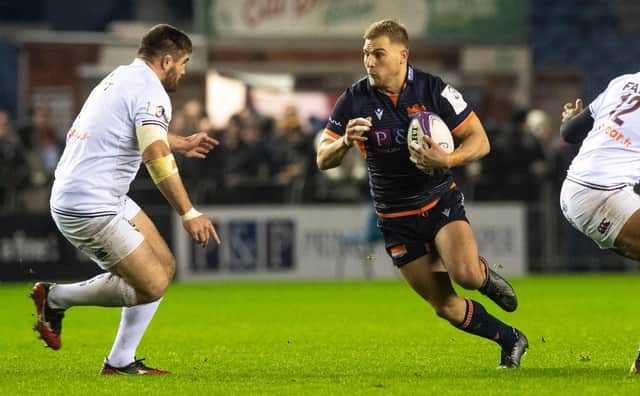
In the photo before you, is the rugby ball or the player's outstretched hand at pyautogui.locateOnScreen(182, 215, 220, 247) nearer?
the player's outstretched hand at pyautogui.locateOnScreen(182, 215, 220, 247)

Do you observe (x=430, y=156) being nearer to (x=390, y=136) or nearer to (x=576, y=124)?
(x=390, y=136)

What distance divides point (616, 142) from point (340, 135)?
1697 millimetres

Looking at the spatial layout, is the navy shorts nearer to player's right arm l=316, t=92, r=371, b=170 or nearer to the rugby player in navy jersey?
the rugby player in navy jersey

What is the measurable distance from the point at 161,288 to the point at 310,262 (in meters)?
11.7

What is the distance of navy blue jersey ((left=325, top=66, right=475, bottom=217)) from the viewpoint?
29.4ft

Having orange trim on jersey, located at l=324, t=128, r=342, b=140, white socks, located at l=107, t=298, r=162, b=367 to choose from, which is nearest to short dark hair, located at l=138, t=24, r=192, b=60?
orange trim on jersey, located at l=324, t=128, r=342, b=140

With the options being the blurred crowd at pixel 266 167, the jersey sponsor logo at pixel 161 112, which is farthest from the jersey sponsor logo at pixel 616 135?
the blurred crowd at pixel 266 167

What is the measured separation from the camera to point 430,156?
27.7 feet

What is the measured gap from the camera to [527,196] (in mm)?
21422

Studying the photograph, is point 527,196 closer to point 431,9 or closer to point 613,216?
point 431,9

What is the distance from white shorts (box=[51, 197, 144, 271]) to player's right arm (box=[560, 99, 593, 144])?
2.76m

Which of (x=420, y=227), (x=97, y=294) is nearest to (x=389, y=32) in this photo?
(x=420, y=227)

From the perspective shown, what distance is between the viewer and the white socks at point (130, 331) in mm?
9000

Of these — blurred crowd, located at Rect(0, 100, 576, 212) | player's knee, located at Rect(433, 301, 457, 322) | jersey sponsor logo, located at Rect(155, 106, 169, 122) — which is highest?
jersey sponsor logo, located at Rect(155, 106, 169, 122)
